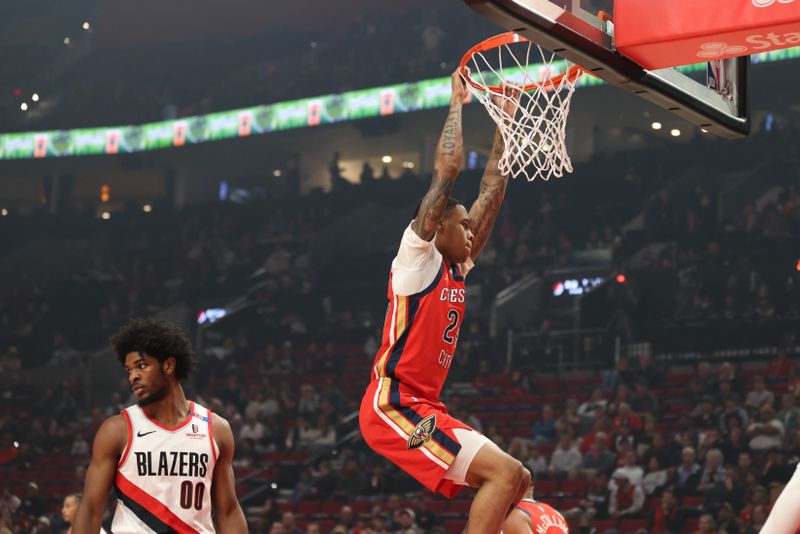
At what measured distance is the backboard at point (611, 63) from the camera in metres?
5.10

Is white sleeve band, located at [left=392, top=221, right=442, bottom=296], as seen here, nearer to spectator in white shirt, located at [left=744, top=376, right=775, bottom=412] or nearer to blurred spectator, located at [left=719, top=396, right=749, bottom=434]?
blurred spectator, located at [left=719, top=396, right=749, bottom=434]

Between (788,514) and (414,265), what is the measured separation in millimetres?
2048

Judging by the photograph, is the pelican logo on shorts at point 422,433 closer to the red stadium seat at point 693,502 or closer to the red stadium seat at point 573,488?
the red stadium seat at point 693,502

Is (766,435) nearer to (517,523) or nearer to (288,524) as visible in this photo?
(288,524)

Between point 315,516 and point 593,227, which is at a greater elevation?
point 593,227

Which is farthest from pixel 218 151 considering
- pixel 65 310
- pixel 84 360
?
pixel 84 360

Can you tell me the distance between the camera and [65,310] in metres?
26.8

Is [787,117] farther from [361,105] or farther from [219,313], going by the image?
[219,313]

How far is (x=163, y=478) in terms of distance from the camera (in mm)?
4938

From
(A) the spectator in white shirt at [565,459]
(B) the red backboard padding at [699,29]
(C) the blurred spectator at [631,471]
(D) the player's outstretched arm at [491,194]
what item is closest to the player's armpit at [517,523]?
(D) the player's outstretched arm at [491,194]

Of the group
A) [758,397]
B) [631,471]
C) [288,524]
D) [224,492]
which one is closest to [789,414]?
[758,397]

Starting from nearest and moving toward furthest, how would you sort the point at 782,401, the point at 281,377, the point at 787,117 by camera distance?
the point at 782,401 < the point at 281,377 < the point at 787,117

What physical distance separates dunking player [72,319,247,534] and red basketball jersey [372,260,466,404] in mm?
947

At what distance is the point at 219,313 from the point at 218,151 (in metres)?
7.61
